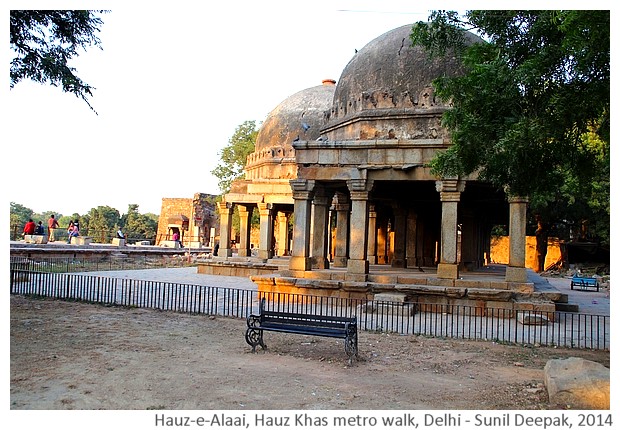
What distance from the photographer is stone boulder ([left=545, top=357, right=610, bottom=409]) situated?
5684mm

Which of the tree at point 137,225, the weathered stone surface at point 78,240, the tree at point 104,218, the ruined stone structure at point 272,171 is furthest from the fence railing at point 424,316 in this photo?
the tree at point 104,218

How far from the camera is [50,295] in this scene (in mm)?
13820

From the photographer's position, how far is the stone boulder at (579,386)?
18.6 feet

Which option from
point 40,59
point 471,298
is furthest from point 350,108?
point 40,59

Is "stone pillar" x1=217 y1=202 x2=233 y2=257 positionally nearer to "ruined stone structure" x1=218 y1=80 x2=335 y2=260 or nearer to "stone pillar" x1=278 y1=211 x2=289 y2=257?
"ruined stone structure" x1=218 y1=80 x2=335 y2=260

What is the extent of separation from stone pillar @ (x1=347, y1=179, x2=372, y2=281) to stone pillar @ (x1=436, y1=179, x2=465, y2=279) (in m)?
1.93

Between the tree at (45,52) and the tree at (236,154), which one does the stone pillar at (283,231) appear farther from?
the tree at (45,52)

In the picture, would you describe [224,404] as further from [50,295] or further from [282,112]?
[282,112]

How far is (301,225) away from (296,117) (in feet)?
38.4

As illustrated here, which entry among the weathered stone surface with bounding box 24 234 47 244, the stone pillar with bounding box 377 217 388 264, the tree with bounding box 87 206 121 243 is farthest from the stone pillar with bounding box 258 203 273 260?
the tree with bounding box 87 206 121 243

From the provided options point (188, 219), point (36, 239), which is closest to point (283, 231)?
point (36, 239)

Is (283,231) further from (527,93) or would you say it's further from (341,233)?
(527,93)

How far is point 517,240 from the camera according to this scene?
12.9 metres

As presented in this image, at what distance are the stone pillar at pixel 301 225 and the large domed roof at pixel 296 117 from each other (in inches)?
385
